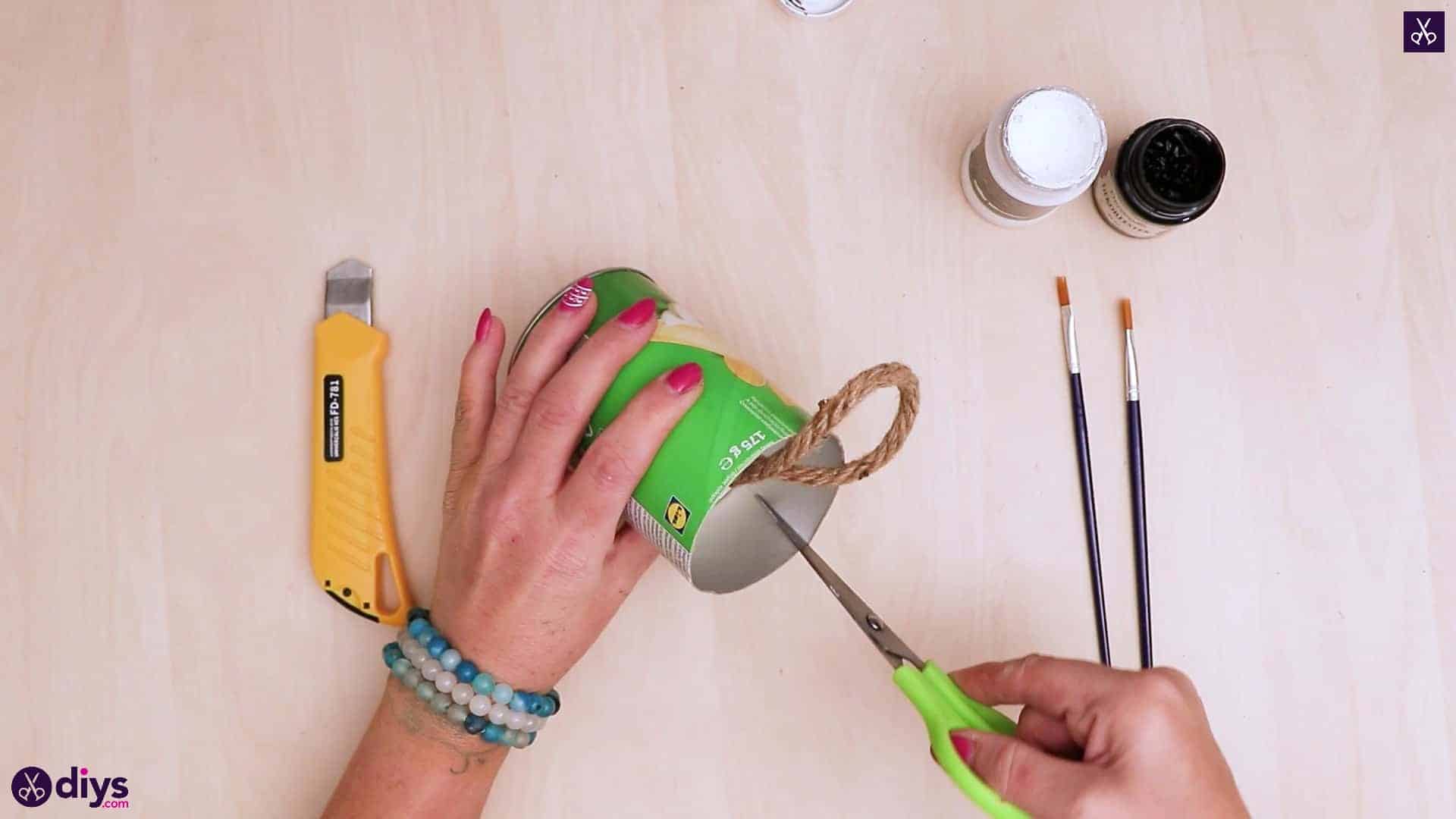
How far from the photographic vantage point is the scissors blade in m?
0.60

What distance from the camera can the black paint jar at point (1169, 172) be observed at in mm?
705

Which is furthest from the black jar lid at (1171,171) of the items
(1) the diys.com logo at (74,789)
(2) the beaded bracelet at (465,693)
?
(1) the diys.com logo at (74,789)

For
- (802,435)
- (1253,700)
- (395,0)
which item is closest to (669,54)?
(395,0)

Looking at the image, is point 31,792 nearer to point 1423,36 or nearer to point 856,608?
point 856,608

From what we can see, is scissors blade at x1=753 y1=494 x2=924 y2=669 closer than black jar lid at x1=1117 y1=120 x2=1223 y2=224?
Yes

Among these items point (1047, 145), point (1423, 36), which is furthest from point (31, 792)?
point (1423, 36)

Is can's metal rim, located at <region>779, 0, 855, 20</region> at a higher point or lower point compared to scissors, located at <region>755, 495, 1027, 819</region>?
higher

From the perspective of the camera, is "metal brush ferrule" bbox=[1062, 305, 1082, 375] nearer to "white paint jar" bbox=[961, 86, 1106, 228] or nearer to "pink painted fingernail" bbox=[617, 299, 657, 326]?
"white paint jar" bbox=[961, 86, 1106, 228]

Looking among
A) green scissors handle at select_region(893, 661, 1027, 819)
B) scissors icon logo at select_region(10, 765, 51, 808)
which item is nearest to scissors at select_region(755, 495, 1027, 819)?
green scissors handle at select_region(893, 661, 1027, 819)

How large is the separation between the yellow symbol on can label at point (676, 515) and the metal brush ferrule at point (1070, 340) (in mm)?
327

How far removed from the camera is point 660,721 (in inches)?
27.9

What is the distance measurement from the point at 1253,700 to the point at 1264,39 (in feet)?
1.58

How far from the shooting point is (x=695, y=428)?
57 cm

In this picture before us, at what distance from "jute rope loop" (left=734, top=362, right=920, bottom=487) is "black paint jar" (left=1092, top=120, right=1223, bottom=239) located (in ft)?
0.79
